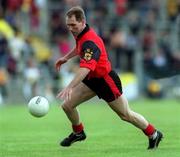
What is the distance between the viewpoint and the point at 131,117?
41.1 feet

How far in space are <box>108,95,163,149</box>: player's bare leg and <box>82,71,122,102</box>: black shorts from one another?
10 cm

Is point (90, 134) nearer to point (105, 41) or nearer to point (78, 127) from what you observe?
point (78, 127)

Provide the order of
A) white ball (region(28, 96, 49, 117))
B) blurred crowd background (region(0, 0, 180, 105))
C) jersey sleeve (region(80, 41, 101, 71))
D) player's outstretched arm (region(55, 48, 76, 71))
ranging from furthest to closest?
blurred crowd background (region(0, 0, 180, 105)) → player's outstretched arm (region(55, 48, 76, 71)) → white ball (region(28, 96, 49, 117)) → jersey sleeve (region(80, 41, 101, 71))

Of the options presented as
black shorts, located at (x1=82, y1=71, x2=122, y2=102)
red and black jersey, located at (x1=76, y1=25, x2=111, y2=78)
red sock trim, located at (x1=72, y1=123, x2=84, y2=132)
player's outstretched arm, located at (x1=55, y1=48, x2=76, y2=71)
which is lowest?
red sock trim, located at (x1=72, y1=123, x2=84, y2=132)

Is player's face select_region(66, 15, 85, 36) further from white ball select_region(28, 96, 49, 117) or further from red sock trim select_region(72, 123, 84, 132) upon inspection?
red sock trim select_region(72, 123, 84, 132)

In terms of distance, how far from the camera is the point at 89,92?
41.9 feet

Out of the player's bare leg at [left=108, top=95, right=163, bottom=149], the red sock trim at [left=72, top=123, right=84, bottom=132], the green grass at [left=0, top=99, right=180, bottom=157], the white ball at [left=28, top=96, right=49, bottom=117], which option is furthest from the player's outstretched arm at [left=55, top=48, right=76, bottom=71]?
the green grass at [left=0, top=99, right=180, bottom=157]

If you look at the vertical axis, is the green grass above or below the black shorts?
below

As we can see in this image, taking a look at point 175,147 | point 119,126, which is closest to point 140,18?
point 119,126

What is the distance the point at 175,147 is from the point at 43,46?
18.9m

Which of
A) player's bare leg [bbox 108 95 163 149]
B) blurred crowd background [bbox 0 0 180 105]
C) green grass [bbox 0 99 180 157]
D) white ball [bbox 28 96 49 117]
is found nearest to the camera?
green grass [bbox 0 99 180 157]

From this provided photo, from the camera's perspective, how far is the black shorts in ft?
40.9

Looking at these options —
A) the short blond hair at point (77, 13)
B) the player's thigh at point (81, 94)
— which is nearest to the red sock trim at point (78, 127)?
the player's thigh at point (81, 94)

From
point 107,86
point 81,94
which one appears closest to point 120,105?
point 107,86
